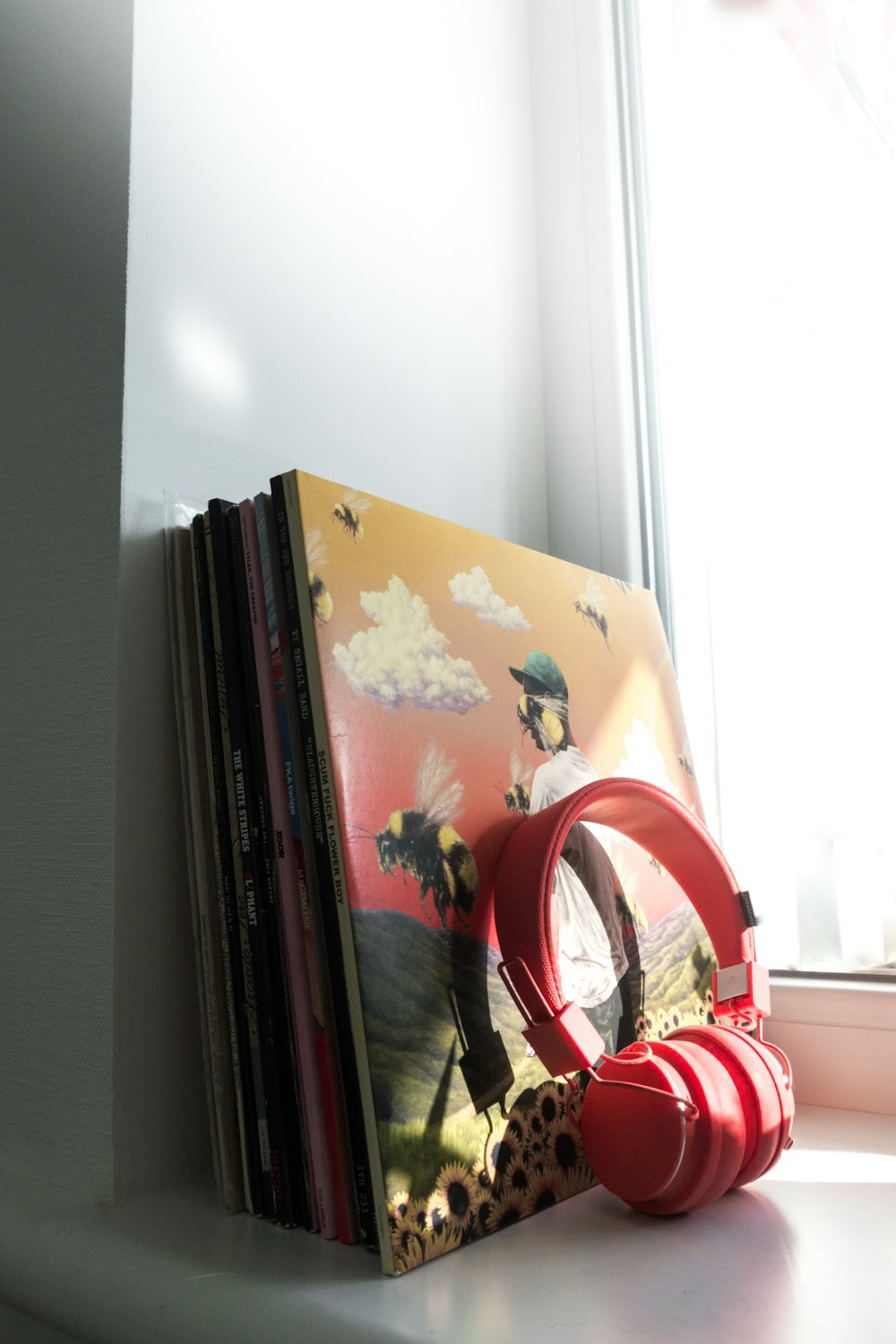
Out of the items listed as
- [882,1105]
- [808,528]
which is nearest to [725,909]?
[882,1105]

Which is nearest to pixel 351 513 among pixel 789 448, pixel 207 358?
pixel 207 358

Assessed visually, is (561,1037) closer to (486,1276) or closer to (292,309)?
(486,1276)

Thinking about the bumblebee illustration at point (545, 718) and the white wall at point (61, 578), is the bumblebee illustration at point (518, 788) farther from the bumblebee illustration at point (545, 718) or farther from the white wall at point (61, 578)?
the white wall at point (61, 578)

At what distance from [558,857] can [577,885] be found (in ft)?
0.22

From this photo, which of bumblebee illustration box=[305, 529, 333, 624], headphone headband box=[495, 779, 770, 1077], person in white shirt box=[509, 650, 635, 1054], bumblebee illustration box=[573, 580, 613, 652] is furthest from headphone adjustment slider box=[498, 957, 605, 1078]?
bumblebee illustration box=[573, 580, 613, 652]

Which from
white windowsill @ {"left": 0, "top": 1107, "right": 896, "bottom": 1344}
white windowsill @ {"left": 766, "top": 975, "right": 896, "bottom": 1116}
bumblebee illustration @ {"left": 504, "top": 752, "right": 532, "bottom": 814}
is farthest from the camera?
white windowsill @ {"left": 766, "top": 975, "right": 896, "bottom": 1116}

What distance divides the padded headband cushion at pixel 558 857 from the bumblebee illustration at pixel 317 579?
7.3 inches

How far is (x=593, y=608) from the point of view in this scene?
85 cm

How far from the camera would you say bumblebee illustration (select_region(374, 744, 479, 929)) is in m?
0.57

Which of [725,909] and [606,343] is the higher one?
[606,343]

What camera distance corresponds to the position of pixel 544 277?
1.15 meters

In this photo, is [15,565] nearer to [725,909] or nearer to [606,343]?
[725,909]

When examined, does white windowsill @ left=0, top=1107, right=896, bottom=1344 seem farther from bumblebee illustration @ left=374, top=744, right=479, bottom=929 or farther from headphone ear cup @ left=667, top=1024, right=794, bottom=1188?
bumblebee illustration @ left=374, top=744, right=479, bottom=929

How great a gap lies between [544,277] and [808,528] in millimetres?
444
